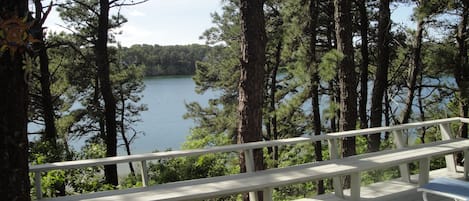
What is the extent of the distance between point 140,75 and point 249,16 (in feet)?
48.1

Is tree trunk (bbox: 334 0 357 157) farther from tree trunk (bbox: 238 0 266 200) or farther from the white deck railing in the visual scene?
tree trunk (bbox: 238 0 266 200)

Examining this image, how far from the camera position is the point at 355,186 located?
360 centimetres

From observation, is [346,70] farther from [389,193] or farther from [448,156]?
[389,193]

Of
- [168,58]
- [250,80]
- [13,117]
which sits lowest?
[13,117]

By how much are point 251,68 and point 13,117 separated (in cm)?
295

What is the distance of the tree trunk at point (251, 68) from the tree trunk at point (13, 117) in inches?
111

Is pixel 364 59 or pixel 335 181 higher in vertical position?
pixel 364 59

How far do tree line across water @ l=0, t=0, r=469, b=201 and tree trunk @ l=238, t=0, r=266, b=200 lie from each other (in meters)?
0.01

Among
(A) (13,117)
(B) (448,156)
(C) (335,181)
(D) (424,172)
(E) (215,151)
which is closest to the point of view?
(A) (13,117)

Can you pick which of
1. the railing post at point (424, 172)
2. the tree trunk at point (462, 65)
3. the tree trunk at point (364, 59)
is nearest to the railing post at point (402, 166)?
the railing post at point (424, 172)

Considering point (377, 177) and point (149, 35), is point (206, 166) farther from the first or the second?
point (149, 35)

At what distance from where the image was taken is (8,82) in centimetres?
189

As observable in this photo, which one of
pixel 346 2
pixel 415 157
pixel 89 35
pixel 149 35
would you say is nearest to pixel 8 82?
pixel 415 157

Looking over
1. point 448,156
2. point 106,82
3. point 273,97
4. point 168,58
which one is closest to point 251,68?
point 448,156
